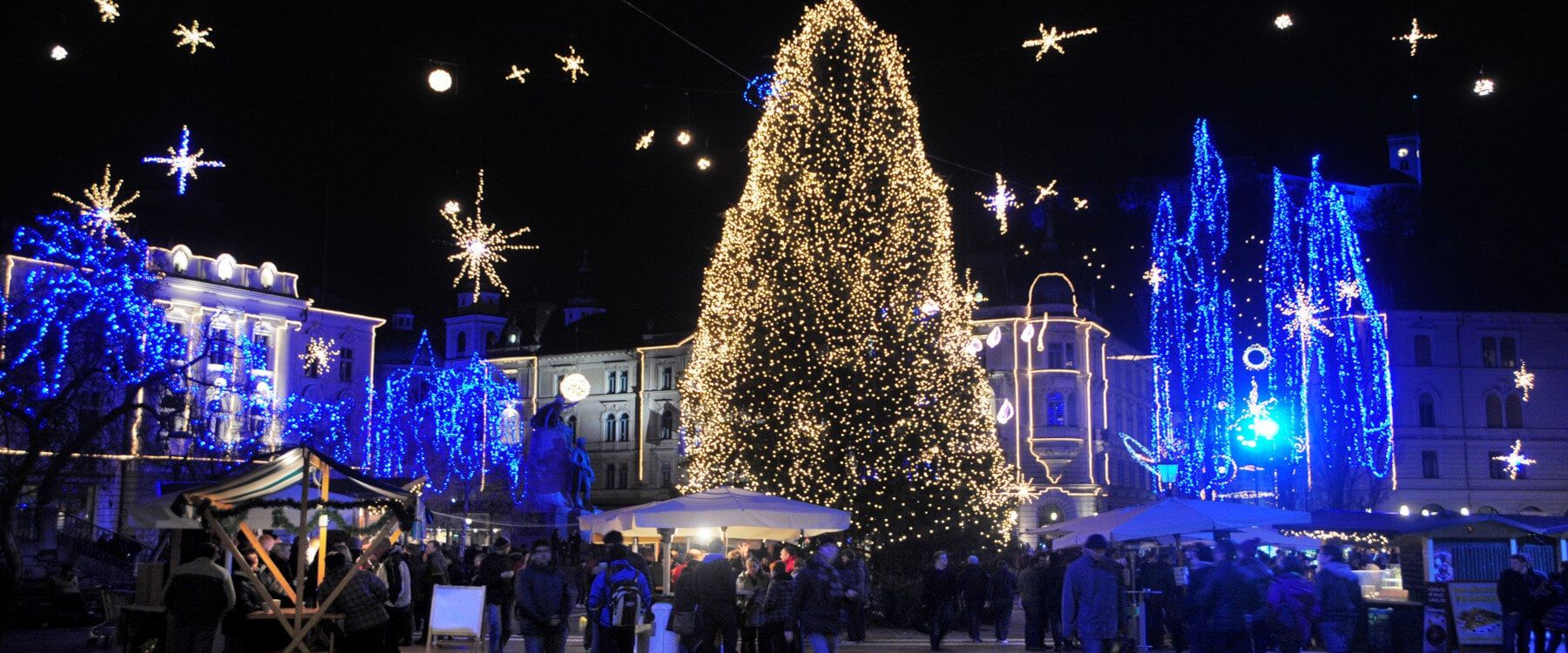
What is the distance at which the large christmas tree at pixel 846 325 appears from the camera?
92.0 feet

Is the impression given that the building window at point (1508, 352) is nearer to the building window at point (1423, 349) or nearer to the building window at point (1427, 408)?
the building window at point (1423, 349)

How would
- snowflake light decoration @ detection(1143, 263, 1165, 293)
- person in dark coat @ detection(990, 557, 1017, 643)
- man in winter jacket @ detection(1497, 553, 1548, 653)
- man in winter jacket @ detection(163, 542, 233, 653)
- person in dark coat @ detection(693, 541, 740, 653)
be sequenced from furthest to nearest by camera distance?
snowflake light decoration @ detection(1143, 263, 1165, 293) < person in dark coat @ detection(990, 557, 1017, 643) < man in winter jacket @ detection(1497, 553, 1548, 653) < person in dark coat @ detection(693, 541, 740, 653) < man in winter jacket @ detection(163, 542, 233, 653)

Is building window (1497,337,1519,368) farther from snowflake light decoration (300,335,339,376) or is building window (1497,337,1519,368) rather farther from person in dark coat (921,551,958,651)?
person in dark coat (921,551,958,651)

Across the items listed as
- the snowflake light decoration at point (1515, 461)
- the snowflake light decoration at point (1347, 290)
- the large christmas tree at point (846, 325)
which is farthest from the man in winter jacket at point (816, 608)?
the snowflake light decoration at point (1515, 461)

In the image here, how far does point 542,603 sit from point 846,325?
1491 centimetres

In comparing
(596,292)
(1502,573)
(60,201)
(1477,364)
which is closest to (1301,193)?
(1477,364)

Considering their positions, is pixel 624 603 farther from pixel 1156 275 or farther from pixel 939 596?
pixel 1156 275

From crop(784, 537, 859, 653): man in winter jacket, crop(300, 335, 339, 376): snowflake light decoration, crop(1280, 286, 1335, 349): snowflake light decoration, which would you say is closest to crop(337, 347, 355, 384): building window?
crop(300, 335, 339, 376): snowflake light decoration

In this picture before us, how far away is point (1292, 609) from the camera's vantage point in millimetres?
15922

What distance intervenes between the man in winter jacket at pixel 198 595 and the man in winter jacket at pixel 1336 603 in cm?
1056

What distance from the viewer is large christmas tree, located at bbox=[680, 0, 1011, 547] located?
92.0ft

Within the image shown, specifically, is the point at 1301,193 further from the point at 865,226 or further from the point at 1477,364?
the point at 865,226

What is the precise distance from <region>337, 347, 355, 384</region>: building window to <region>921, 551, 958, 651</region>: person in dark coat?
48923 mm

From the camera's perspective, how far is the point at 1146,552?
27.2 meters
